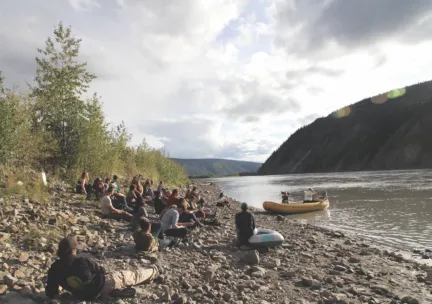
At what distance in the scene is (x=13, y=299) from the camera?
19.0ft

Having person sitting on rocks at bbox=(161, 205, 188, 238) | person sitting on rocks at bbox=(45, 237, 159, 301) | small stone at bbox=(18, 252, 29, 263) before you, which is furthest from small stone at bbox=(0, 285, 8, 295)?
person sitting on rocks at bbox=(161, 205, 188, 238)

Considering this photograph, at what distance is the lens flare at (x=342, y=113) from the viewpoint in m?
169

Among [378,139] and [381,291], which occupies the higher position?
[378,139]

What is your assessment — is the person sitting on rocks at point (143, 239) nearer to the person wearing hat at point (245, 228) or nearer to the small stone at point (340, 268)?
the person wearing hat at point (245, 228)

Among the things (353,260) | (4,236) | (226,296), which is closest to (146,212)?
(4,236)

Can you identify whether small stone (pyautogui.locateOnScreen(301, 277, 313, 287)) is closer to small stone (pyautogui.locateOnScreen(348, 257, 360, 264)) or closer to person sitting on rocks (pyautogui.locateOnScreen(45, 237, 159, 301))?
small stone (pyautogui.locateOnScreen(348, 257, 360, 264))

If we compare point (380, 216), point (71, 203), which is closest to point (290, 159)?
point (380, 216)

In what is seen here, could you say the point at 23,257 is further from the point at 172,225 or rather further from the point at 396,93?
the point at 396,93

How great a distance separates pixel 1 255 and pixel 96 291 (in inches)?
115

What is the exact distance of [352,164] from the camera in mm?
134000

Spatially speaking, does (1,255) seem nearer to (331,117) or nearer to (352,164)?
(352,164)

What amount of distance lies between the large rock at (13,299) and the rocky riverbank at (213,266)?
0.02 meters

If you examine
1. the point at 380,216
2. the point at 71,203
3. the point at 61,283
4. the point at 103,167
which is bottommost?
the point at 380,216

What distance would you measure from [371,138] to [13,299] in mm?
148096
